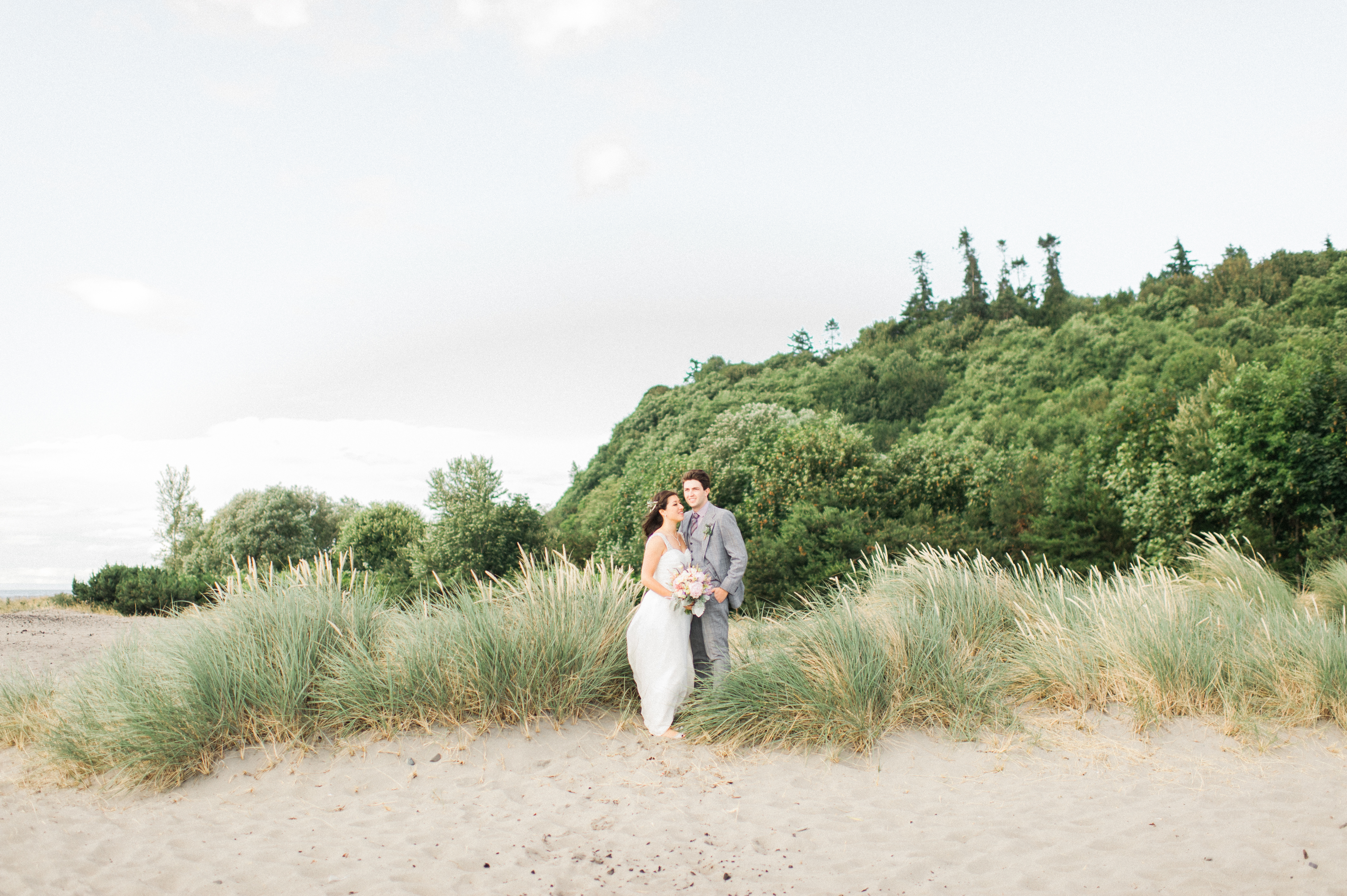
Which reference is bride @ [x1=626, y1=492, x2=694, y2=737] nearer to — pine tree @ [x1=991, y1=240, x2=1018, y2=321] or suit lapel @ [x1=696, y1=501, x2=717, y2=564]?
suit lapel @ [x1=696, y1=501, x2=717, y2=564]

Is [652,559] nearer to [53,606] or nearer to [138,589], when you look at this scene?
[138,589]

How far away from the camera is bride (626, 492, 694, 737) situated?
19.6 feet

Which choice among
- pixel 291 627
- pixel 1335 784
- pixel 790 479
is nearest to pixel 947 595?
pixel 1335 784

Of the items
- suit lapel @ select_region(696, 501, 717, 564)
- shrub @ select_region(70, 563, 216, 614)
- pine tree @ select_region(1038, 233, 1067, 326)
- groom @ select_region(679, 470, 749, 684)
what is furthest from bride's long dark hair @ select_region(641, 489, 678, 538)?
pine tree @ select_region(1038, 233, 1067, 326)

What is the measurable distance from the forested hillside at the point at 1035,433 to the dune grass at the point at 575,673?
4526 mm

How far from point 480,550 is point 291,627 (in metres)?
13.2

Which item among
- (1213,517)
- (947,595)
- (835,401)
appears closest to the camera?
(947,595)

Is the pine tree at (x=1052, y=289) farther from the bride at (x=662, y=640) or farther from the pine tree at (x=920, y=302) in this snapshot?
the bride at (x=662, y=640)

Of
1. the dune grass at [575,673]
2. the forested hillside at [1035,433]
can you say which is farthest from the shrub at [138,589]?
the dune grass at [575,673]

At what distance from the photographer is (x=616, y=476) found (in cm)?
4725

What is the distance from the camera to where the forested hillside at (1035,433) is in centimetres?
1262

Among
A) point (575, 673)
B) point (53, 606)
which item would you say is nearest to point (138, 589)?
point (53, 606)

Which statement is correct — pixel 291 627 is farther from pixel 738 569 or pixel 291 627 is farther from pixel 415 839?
pixel 738 569

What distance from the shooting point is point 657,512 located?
21.1ft
